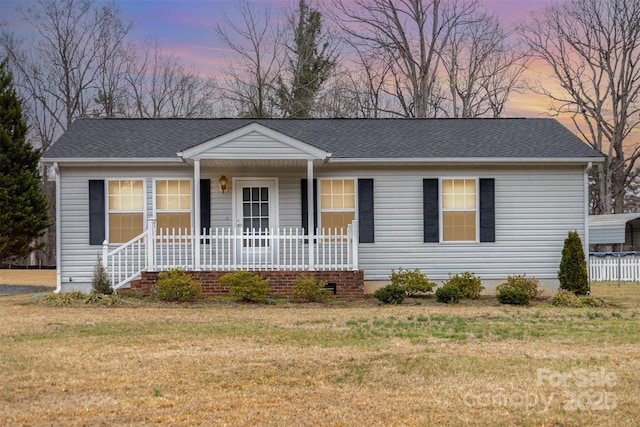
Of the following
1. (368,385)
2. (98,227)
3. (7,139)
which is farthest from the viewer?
Answer: (7,139)

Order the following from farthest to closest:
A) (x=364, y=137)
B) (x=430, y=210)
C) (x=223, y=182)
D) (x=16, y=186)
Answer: (x=16, y=186) < (x=364, y=137) < (x=430, y=210) < (x=223, y=182)

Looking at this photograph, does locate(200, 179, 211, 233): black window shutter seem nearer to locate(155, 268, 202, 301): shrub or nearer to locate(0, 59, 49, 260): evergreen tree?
locate(155, 268, 202, 301): shrub

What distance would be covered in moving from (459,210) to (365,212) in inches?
83.9

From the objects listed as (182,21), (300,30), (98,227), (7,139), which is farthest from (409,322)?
(300,30)

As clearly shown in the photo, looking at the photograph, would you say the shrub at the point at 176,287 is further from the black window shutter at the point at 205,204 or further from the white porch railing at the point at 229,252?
the black window shutter at the point at 205,204

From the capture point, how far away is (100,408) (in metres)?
7.10

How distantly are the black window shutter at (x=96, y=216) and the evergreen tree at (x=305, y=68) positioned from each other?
16.6m

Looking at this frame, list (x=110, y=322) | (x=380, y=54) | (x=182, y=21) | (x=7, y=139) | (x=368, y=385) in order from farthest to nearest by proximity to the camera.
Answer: (x=380, y=54) < (x=182, y=21) < (x=7, y=139) < (x=110, y=322) < (x=368, y=385)

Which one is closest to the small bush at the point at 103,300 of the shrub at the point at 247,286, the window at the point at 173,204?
the shrub at the point at 247,286

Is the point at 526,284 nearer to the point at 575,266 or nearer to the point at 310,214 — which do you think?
the point at 575,266

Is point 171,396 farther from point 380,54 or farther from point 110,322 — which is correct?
point 380,54

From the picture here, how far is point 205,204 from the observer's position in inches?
693

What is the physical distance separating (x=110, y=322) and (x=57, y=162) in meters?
5.97

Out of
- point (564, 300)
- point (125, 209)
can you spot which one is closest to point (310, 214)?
point (125, 209)
